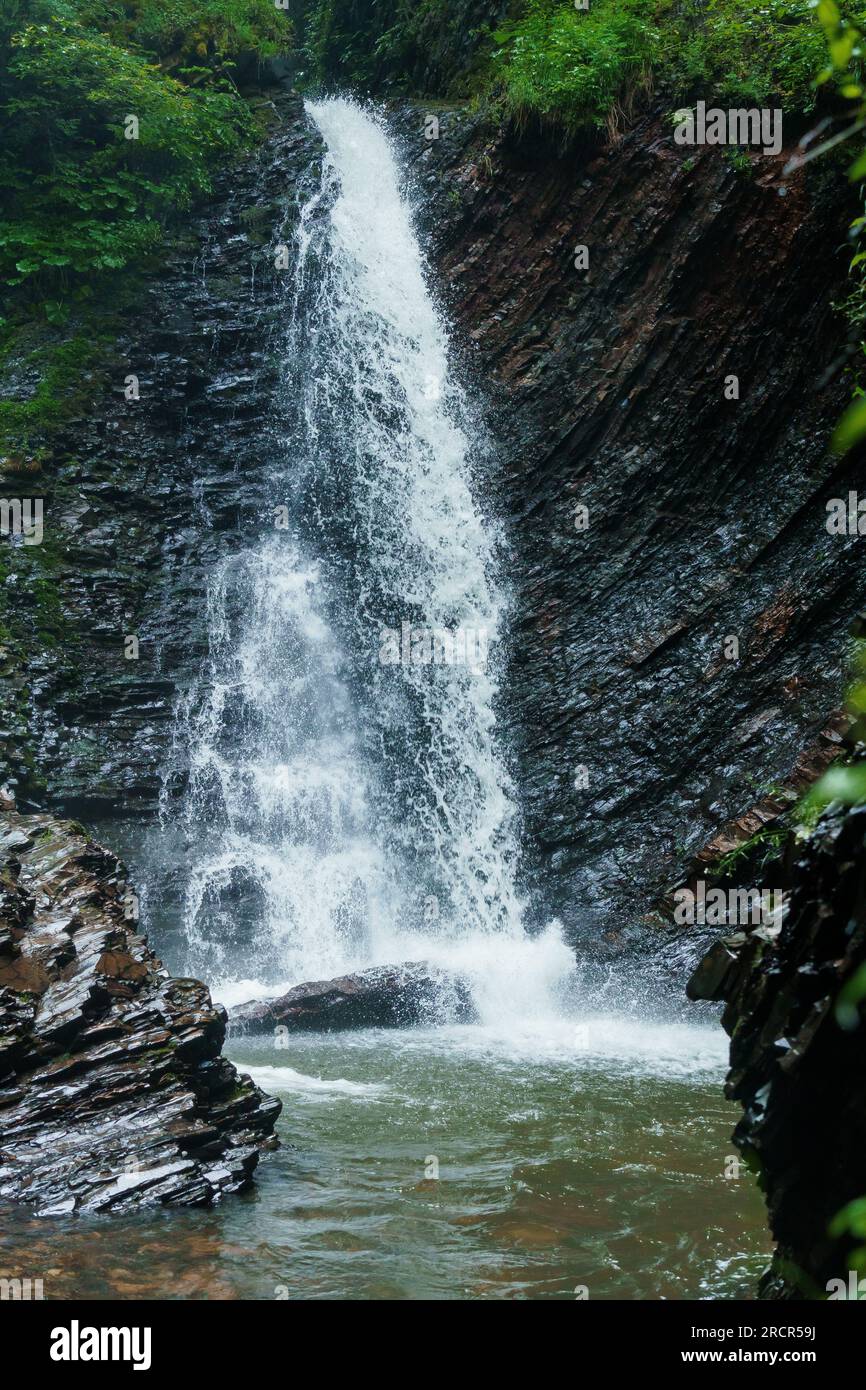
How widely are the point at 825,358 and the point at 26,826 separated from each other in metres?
10.2

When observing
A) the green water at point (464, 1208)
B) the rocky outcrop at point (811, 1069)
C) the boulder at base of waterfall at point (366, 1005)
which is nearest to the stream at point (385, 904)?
the green water at point (464, 1208)

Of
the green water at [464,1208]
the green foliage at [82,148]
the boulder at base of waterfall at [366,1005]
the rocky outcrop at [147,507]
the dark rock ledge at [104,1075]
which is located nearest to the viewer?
the green water at [464,1208]

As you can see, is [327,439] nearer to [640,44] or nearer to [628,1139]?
[640,44]

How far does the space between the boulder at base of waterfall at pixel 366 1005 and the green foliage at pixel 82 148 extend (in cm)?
1146

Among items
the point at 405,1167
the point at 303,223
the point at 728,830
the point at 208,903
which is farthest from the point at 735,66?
the point at 405,1167

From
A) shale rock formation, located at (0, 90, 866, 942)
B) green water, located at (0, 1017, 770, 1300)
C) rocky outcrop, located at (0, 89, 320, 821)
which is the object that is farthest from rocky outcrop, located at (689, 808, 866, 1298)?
rocky outcrop, located at (0, 89, 320, 821)

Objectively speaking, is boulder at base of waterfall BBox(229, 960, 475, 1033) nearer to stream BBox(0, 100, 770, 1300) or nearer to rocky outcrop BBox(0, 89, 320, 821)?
stream BBox(0, 100, 770, 1300)

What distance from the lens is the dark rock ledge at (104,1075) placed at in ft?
17.1

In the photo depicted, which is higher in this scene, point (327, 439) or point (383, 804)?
point (327, 439)

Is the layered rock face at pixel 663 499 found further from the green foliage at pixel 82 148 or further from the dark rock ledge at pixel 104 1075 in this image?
the green foliage at pixel 82 148

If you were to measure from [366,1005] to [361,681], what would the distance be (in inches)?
198

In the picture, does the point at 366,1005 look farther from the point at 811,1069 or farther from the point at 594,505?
the point at 811,1069

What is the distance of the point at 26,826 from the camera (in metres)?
8.30

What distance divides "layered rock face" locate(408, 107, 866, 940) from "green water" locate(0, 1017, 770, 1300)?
167 inches
